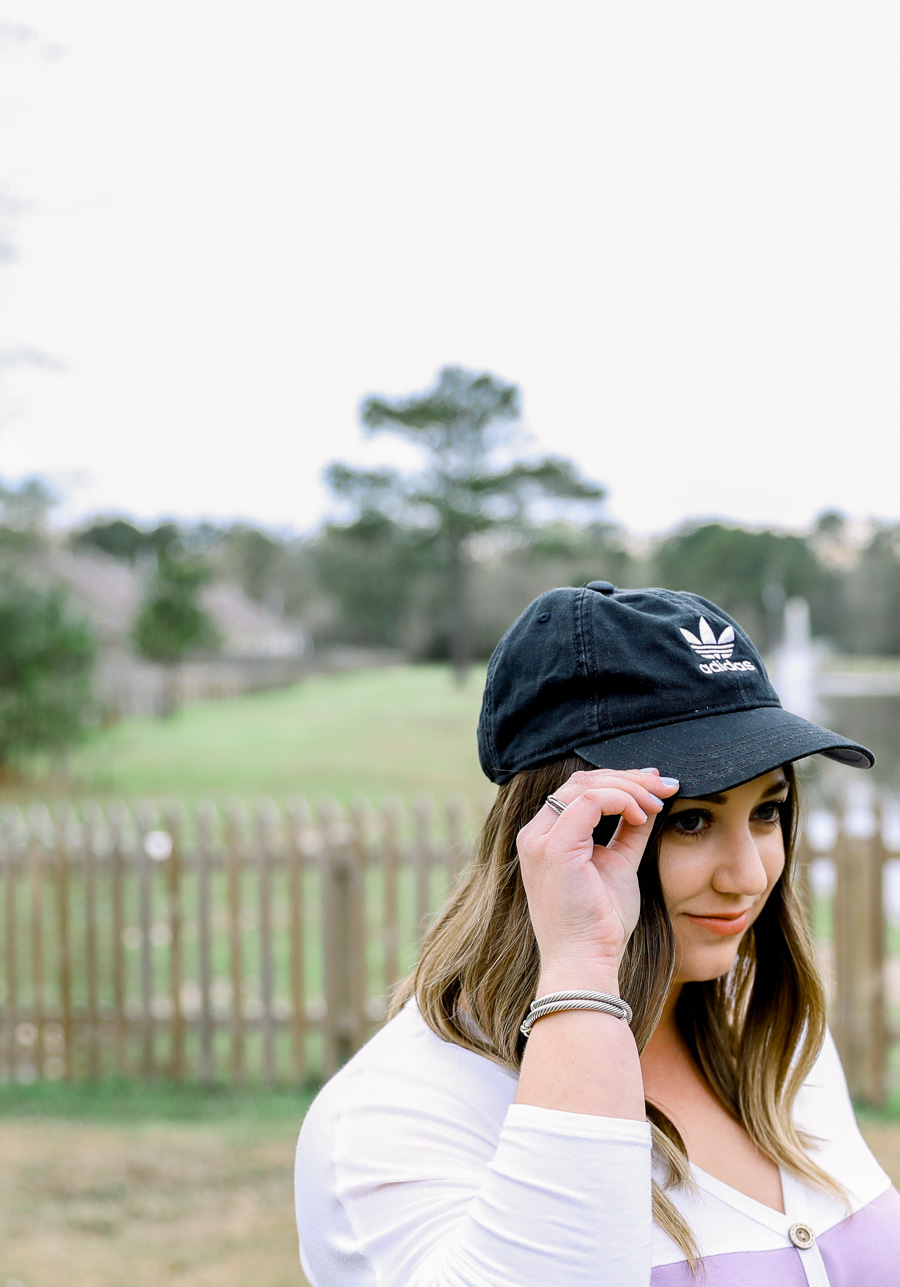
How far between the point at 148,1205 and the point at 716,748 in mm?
2651

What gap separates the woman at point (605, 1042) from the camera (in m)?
0.70

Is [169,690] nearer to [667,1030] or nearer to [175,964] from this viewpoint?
[175,964]

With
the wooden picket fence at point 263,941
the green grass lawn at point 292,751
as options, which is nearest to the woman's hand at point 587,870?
the wooden picket fence at point 263,941

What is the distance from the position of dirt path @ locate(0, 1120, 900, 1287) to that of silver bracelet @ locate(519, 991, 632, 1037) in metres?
2.15

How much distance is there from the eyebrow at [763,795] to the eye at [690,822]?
16 millimetres

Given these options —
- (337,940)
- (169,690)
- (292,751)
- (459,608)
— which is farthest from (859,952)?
(169,690)

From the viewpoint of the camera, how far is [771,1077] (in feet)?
3.50

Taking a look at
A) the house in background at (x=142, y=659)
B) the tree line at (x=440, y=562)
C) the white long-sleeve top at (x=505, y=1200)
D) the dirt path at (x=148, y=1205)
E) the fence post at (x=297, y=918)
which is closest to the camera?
the white long-sleeve top at (x=505, y=1200)

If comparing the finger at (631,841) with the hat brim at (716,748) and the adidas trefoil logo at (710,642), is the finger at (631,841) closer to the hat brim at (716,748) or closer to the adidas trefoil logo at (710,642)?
the hat brim at (716,748)

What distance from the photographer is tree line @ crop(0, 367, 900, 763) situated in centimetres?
551

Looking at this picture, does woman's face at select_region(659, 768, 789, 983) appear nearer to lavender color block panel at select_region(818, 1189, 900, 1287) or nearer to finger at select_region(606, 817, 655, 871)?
finger at select_region(606, 817, 655, 871)

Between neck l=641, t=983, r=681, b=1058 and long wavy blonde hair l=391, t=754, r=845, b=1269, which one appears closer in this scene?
long wavy blonde hair l=391, t=754, r=845, b=1269

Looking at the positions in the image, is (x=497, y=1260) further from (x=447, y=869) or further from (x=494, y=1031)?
(x=447, y=869)

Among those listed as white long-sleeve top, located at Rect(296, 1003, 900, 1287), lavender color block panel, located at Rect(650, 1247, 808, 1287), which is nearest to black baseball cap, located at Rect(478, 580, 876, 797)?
white long-sleeve top, located at Rect(296, 1003, 900, 1287)
